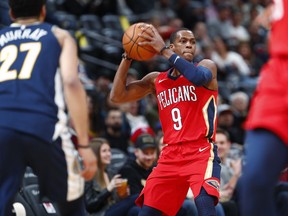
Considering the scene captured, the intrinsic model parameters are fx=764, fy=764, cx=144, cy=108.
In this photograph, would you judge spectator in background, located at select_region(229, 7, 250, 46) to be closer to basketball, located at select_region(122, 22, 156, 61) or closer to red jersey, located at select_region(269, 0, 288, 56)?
basketball, located at select_region(122, 22, 156, 61)

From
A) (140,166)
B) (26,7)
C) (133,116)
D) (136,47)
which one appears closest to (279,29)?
(26,7)

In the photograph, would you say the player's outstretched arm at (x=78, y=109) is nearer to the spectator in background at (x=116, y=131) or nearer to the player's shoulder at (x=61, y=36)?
the player's shoulder at (x=61, y=36)

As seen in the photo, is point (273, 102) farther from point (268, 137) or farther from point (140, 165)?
point (140, 165)

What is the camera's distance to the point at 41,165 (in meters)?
5.43

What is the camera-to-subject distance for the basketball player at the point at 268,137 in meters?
4.79

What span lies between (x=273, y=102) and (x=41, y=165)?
1717mm

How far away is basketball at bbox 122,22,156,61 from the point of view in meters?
7.31

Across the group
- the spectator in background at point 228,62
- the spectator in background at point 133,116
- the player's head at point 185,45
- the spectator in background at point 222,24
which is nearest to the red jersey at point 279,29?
the player's head at point 185,45

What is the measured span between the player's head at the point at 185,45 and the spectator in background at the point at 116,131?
4.51 m

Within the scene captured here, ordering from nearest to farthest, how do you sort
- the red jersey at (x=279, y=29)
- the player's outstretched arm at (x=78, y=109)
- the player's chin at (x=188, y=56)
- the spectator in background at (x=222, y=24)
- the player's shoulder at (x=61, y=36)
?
the red jersey at (x=279, y=29)
the player's outstretched arm at (x=78, y=109)
the player's shoulder at (x=61, y=36)
the player's chin at (x=188, y=56)
the spectator in background at (x=222, y=24)

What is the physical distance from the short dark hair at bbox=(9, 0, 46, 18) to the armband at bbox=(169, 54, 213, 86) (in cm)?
174

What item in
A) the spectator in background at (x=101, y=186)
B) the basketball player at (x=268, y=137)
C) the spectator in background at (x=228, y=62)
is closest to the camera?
the basketball player at (x=268, y=137)

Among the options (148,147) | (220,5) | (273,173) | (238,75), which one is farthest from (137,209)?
(220,5)

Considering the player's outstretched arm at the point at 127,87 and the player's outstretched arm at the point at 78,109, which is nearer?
the player's outstretched arm at the point at 78,109
